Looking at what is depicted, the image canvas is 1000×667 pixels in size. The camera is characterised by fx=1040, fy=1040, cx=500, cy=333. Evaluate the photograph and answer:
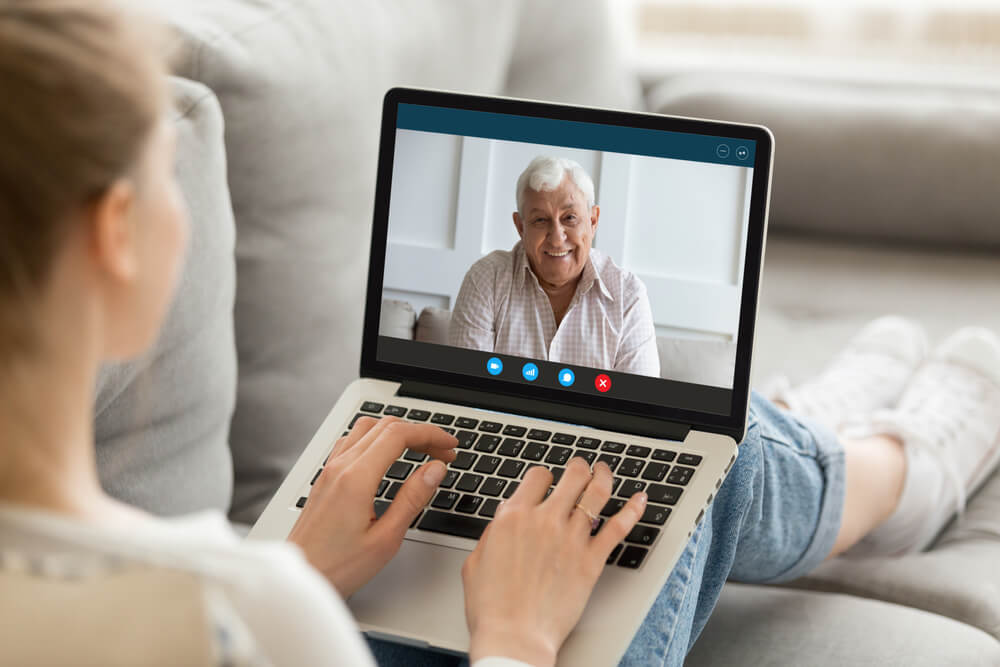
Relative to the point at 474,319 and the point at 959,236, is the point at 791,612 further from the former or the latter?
the point at 959,236

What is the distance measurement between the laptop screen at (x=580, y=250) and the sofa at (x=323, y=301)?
0.19 meters

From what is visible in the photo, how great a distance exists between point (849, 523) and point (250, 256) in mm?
663

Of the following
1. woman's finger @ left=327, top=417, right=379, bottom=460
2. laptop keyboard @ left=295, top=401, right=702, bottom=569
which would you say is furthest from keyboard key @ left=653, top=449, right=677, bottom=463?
woman's finger @ left=327, top=417, right=379, bottom=460

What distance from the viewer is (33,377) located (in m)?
0.40

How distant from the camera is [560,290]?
31.9 inches

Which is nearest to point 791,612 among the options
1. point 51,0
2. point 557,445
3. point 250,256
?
point 557,445

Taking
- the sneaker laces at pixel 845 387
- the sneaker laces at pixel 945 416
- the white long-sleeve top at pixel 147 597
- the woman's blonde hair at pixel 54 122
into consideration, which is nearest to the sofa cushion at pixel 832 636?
the sneaker laces at pixel 945 416

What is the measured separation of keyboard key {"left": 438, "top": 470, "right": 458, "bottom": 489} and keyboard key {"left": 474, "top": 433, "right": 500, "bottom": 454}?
30 mm

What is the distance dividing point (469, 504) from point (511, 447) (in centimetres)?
6

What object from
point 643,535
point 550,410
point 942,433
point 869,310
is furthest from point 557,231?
point 869,310

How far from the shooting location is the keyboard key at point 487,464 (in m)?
0.81

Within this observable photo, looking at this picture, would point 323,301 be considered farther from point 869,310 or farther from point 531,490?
point 869,310

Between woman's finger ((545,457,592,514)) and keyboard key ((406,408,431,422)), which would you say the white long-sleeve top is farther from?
keyboard key ((406,408,431,422))

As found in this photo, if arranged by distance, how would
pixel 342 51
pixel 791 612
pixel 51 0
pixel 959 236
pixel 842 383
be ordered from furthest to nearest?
pixel 959 236 → pixel 842 383 → pixel 342 51 → pixel 791 612 → pixel 51 0
